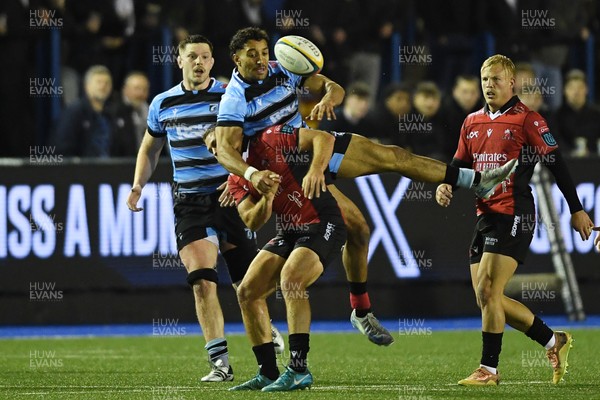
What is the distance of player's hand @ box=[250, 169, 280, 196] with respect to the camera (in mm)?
9023

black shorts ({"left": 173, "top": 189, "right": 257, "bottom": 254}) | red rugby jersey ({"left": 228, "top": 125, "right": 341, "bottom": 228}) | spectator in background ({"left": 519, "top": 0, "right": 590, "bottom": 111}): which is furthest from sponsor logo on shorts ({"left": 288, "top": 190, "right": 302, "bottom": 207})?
spectator in background ({"left": 519, "top": 0, "right": 590, "bottom": 111})

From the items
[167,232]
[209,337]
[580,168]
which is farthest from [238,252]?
[580,168]

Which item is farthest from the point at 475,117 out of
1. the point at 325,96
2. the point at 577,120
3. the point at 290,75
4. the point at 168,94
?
the point at 577,120

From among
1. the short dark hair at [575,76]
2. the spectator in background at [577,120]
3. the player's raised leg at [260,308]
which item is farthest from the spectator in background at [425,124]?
the player's raised leg at [260,308]

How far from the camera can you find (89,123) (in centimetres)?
1603

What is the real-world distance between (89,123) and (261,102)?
251 inches

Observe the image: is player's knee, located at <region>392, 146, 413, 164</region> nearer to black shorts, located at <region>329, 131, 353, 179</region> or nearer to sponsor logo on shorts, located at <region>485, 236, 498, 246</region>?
black shorts, located at <region>329, 131, 353, 179</region>

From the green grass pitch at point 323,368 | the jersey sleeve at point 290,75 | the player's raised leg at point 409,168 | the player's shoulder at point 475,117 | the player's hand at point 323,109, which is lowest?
the green grass pitch at point 323,368

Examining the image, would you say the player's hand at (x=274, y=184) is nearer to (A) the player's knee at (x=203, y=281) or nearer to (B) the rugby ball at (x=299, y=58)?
(B) the rugby ball at (x=299, y=58)

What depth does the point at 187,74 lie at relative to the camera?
432 inches

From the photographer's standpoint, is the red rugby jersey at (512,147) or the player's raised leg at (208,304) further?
the player's raised leg at (208,304)

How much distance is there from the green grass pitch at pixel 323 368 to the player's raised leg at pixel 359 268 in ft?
1.18

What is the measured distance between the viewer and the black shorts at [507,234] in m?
9.84

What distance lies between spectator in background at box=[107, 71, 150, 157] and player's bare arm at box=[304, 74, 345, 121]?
6.14 m
